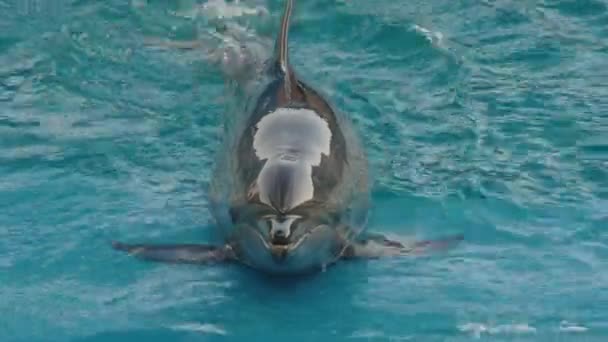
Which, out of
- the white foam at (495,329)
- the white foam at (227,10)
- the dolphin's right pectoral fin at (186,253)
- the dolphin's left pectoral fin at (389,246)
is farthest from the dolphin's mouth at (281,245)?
the white foam at (227,10)

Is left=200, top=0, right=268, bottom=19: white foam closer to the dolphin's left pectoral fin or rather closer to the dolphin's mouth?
the dolphin's left pectoral fin

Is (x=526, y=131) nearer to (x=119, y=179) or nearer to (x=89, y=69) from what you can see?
(x=119, y=179)

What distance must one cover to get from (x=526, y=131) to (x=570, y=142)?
396 mm

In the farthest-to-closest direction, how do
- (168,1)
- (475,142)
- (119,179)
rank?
(168,1)
(475,142)
(119,179)

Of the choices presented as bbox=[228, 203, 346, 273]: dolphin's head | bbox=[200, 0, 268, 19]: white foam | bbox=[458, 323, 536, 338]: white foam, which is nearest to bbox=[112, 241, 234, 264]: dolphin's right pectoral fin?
bbox=[228, 203, 346, 273]: dolphin's head

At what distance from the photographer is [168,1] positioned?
12688 millimetres

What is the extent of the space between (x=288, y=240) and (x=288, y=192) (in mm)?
413

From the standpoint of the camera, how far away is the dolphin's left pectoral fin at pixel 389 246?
7168mm

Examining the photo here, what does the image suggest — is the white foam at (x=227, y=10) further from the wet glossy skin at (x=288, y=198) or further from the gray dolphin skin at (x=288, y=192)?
the wet glossy skin at (x=288, y=198)

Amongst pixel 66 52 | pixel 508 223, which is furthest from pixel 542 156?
pixel 66 52

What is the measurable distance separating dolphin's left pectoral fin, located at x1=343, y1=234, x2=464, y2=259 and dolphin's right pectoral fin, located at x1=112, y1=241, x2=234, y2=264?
81 cm

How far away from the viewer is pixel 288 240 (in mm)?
6160

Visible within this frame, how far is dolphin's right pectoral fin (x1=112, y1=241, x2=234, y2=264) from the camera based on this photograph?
6980mm

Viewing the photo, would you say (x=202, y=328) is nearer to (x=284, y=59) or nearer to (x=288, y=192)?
(x=288, y=192)
